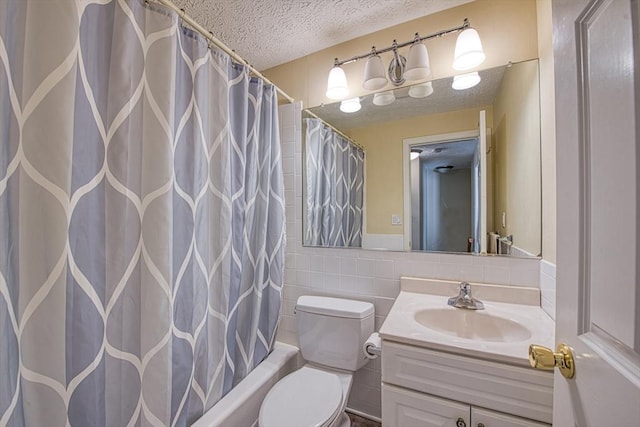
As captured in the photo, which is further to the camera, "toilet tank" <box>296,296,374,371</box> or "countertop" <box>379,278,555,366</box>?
"toilet tank" <box>296,296,374,371</box>

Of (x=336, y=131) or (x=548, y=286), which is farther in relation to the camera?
(x=336, y=131)

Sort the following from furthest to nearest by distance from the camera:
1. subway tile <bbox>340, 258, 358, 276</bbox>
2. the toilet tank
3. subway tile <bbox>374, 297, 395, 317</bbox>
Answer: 1. subway tile <bbox>340, 258, 358, 276</bbox>
2. subway tile <bbox>374, 297, 395, 317</bbox>
3. the toilet tank

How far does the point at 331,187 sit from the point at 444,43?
3.25 ft

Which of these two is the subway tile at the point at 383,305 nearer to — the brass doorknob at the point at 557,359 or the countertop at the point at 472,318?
the countertop at the point at 472,318

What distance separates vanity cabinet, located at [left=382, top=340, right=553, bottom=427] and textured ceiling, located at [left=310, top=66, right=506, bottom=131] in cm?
116

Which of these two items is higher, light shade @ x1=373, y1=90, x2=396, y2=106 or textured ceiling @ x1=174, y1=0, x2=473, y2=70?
textured ceiling @ x1=174, y1=0, x2=473, y2=70

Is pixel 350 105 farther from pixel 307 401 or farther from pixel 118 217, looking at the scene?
pixel 307 401

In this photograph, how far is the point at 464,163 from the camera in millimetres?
1367

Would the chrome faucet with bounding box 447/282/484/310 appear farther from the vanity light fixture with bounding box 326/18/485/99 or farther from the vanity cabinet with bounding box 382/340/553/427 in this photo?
the vanity light fixture with bounding box 326/18/485/99

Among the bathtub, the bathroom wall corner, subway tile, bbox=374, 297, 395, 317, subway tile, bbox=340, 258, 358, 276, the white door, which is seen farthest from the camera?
subway tile, bbox=340, 258, 358, 276

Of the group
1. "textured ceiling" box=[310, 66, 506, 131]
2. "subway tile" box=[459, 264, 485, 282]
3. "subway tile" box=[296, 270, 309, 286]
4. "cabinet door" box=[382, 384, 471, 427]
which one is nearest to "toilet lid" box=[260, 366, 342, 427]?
"cabinet door" box=[382, 384, 471, 427]

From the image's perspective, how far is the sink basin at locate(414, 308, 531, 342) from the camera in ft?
3.58

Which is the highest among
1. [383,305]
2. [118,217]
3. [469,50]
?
[469,50]

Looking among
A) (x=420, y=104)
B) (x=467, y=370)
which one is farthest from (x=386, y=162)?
(x=467, y=370)
